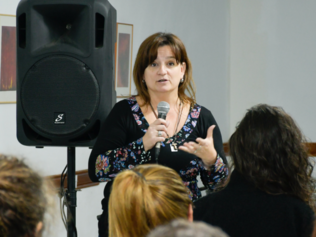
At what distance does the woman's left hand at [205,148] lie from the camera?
1.64 m

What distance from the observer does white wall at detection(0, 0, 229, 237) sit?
8.24ft

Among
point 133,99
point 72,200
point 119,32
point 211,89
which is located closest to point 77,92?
point 133,99

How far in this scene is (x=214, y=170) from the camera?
70.4 inches

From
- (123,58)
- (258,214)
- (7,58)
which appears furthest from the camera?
(123,58)

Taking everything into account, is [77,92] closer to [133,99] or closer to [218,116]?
[133,99]

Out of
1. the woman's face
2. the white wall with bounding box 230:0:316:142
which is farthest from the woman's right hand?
the white wall with bounding box 230:0:316:142

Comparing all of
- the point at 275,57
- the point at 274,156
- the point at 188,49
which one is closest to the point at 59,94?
the point at 274,156

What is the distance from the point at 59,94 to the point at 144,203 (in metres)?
1.04

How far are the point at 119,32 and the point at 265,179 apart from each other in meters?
2.05

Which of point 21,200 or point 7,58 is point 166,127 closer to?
point 21,200

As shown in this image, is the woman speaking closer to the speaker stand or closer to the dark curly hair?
the speaker stand

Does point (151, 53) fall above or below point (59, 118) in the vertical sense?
above

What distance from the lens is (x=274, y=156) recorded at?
1.31 metres

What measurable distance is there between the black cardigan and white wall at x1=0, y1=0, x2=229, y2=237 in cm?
138
